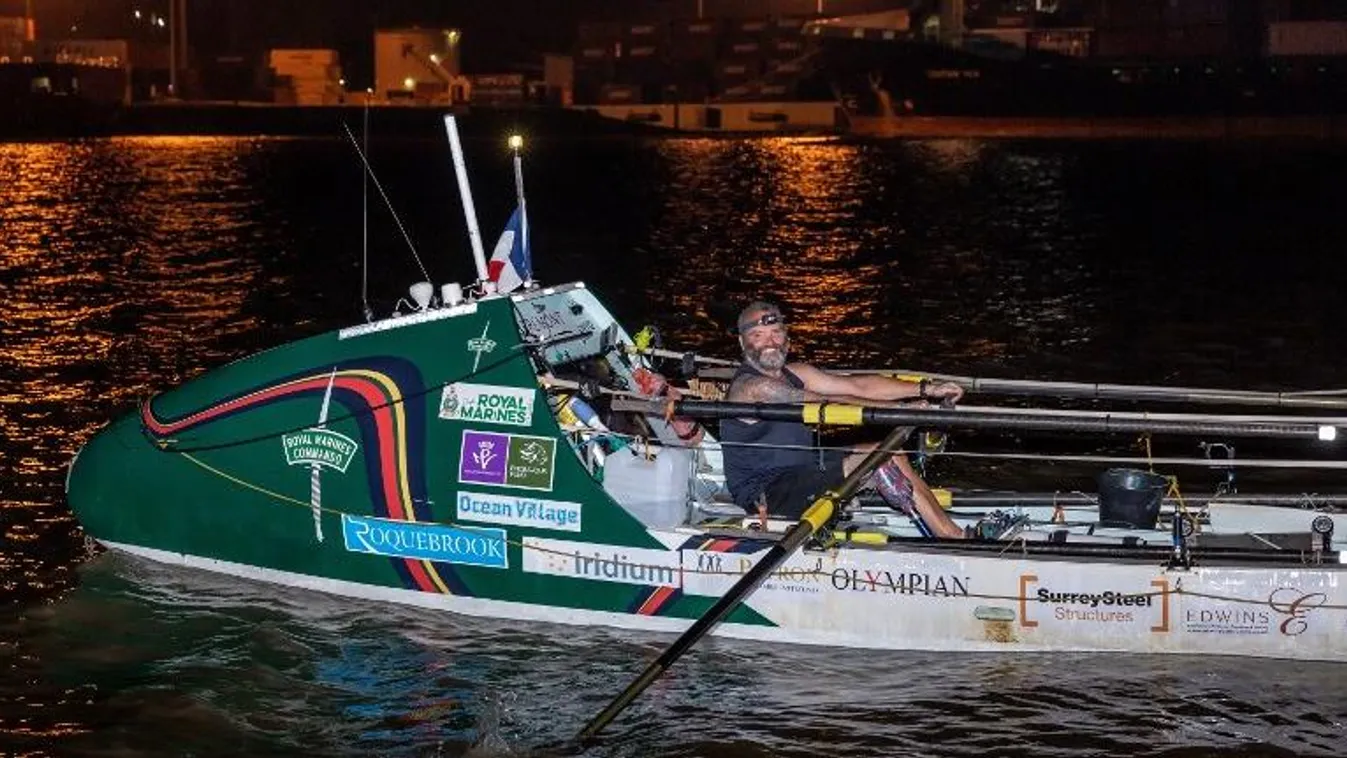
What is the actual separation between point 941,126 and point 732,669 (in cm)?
12961

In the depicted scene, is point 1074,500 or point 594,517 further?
point 1074,500

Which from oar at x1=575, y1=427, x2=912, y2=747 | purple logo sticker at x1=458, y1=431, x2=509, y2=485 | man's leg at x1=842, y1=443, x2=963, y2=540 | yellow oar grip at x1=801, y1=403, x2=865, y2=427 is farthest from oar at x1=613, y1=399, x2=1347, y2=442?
purple logo sticker at x1=458, y1=431, x2=509, y2=485

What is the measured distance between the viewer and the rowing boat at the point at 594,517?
479 inches

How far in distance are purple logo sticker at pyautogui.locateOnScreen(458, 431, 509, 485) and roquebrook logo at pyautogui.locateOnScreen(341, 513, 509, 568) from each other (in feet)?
1.14

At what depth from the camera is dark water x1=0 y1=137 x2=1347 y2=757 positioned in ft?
39.3

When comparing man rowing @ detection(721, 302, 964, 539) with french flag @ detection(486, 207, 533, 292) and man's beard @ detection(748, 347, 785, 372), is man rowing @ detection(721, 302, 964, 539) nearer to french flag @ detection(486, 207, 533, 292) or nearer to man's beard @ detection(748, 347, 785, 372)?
man's beard @ detection(748, 347, 785, 372)

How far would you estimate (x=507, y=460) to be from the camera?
42.8ft

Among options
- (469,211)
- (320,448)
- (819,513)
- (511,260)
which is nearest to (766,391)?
(819,513)

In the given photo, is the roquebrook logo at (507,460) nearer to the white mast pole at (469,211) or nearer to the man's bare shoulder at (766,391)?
the white mast pole at (469,211)

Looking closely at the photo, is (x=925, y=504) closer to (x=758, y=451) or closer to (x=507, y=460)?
(x=758, y=451)

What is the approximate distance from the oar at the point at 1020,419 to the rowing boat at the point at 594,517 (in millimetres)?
18

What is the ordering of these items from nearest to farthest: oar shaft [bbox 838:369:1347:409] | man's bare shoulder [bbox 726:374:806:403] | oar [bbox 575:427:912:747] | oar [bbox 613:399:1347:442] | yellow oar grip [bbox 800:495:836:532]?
oar [bbox 575:427:912:747]
oar [bbox 613:399:1347:442]
yellow oar grip [bbox 800:495:836:532]
man's bare shoulder [bbox 726:374:806:403]
oar shaft [bbox 838:369:1347:409]

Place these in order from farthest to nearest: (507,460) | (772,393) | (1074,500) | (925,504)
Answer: (1074,500) < (507,460) < (925,504) < (772,393)

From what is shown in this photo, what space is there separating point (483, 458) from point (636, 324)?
19.4 m
